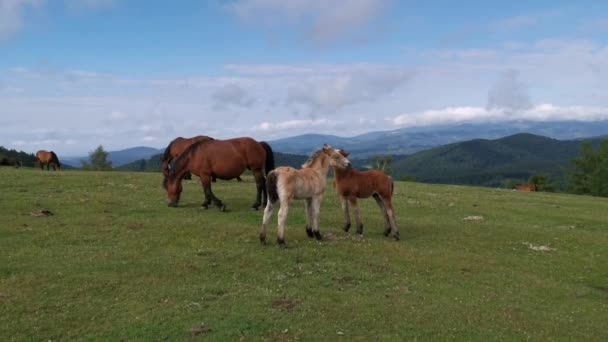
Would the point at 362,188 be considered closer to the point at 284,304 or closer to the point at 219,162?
the point at 219,162

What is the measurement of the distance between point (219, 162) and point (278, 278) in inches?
329

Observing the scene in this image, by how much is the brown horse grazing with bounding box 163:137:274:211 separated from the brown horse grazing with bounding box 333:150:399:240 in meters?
4.24

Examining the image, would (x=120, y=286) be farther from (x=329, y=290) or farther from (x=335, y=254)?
(x=335, y=254)

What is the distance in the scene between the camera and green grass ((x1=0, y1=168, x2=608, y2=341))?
8.98m

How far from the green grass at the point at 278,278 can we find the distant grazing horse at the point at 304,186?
26.5 inches

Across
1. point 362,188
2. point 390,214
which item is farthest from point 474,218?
point 362,188

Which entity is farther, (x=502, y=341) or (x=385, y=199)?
(x=385, y=199)

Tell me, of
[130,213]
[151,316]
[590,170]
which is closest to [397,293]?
[151,316]

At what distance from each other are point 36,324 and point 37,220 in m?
9.16

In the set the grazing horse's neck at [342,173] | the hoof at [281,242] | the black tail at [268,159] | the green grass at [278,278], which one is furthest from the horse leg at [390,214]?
the black tail at [268,159]

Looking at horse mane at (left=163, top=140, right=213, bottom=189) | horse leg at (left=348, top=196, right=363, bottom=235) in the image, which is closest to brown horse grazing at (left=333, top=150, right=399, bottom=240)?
horse leg at (left=348, top=196, right=363, bottom=235)

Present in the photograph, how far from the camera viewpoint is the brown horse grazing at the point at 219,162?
61.9 feet

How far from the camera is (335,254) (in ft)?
43.4

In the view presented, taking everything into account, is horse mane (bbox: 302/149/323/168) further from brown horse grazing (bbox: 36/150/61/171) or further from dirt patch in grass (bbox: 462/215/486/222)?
brown horse grazing (bbox: 36/150/61/171)
